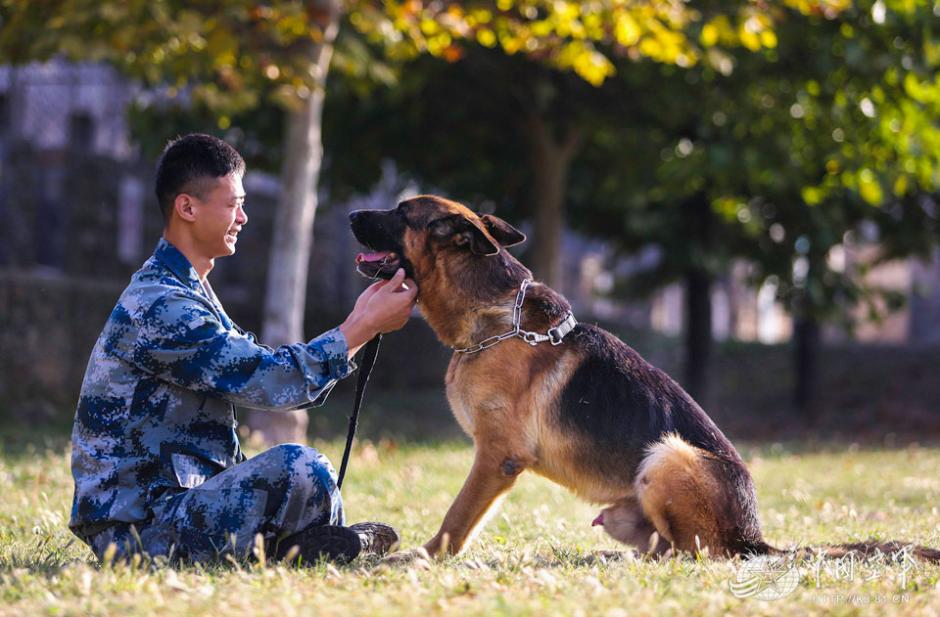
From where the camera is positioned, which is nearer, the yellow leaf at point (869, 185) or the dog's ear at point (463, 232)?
the dog's ear at point (463, 232)

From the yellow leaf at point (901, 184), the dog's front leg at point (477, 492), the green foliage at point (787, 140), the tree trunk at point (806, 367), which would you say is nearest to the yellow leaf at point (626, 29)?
the green foliage at point (787, 140)

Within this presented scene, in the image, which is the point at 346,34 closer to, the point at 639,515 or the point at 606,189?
the point at 606,189

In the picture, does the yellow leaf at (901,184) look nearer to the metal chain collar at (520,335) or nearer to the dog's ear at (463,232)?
the metal chain collar at (520,335)

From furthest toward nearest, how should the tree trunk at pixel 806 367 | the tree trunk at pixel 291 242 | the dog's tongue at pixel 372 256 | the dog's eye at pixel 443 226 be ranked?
the tree trunk at pixel 806 367
the tree trunk at pixel 291 242
the dog's eye at pixel 443 226
the dog's tongue at pixel 372 256

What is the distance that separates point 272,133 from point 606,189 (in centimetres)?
511

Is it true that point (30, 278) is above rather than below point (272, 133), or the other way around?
below

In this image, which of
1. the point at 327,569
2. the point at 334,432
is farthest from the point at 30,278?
the point at 327,569

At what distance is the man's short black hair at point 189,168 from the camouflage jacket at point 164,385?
24 cm

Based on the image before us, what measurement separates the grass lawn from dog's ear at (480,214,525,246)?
1533mm

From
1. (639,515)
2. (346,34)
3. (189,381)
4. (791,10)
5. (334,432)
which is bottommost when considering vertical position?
(334,432)

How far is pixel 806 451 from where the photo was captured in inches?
559

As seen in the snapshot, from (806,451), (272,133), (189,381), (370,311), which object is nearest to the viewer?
(189,381)

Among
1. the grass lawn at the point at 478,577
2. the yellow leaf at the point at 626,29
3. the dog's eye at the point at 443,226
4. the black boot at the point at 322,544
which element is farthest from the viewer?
the yellow leaf at the point at 626,29

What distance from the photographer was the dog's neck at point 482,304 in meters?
5.12
